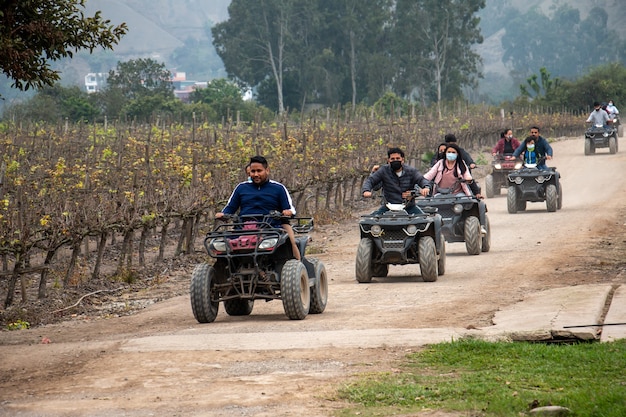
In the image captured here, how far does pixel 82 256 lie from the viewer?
24375mm

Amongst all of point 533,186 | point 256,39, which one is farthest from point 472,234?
point 256,39

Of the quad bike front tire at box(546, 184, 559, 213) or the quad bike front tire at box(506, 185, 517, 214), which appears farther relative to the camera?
the quad bike front tire at box(506, 185, 517, 214)

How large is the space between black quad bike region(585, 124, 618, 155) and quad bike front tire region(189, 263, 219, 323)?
37813 millimetres

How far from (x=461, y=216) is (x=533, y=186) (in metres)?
8.45

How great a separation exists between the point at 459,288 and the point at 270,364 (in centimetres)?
625

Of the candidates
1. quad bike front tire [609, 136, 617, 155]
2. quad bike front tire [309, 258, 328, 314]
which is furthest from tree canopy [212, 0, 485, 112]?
quad bike front tire [309, 258, 328, 314]

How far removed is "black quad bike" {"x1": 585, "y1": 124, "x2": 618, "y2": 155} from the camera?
49031 mm

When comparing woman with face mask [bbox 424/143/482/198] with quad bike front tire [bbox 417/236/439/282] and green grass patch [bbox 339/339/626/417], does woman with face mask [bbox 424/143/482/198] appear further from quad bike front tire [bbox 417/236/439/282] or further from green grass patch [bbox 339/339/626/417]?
green grass patch [bbox 339/339/626/417]

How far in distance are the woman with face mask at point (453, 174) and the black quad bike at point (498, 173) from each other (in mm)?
11965

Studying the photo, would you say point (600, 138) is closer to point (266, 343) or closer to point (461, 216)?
point (461, 216)

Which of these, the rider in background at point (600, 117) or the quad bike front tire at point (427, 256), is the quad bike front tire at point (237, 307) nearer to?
the quad bike front tire at point (427, 256)

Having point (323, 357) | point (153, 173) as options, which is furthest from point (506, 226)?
point (323, 357)

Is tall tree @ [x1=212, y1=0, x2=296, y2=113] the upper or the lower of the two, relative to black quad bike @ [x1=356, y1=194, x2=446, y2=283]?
upper

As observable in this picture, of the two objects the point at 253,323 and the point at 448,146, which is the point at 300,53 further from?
the point at 253,323
